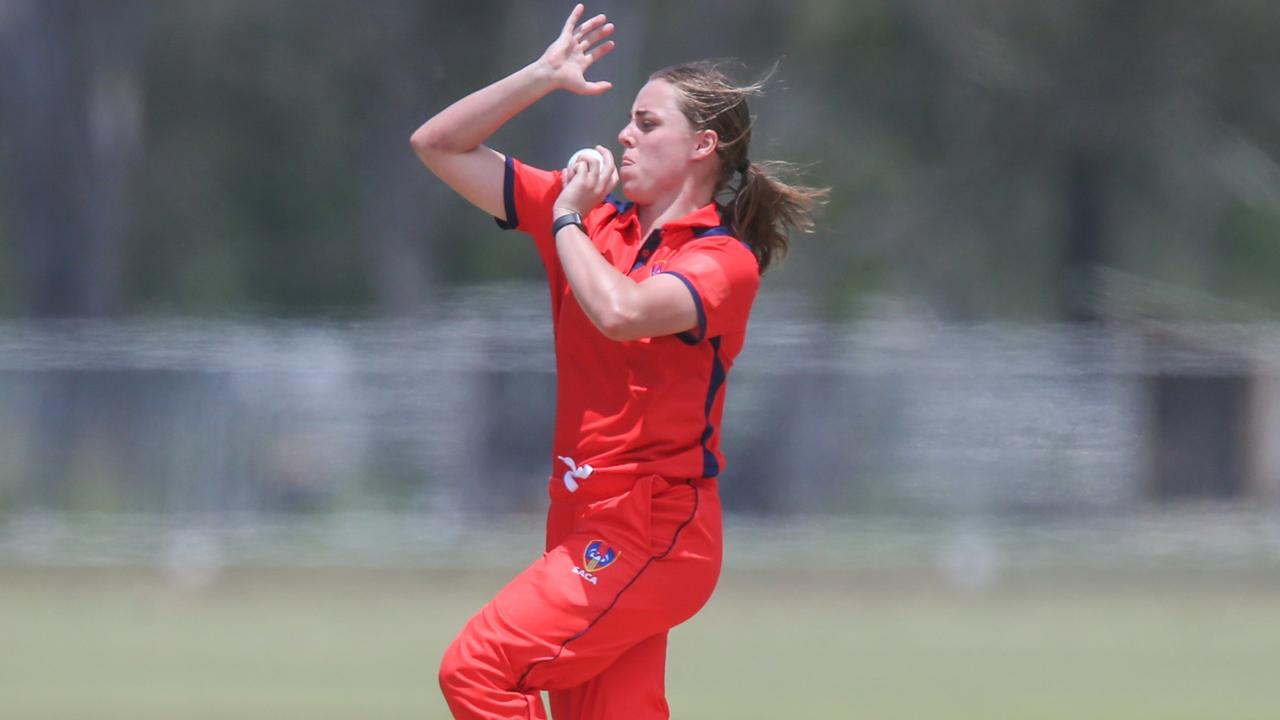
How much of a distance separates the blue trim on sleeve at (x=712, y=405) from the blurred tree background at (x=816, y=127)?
1171 centimetres

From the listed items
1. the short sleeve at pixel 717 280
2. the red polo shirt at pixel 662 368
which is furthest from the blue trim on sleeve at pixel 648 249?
the short sleeve at pixel 717 280

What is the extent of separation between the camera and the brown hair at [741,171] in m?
4.11

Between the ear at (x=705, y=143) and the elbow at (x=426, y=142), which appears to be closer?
the ear at (x=705, y=143)

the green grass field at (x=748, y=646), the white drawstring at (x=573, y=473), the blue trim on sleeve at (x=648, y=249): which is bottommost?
the green grass field at (x=748, y=646)

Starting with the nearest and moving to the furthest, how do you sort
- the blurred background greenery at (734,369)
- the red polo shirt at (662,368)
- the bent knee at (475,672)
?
the bent knee at (475,672) < the red polo shirt at (662,368) < the blurred background greenery at (734,369)

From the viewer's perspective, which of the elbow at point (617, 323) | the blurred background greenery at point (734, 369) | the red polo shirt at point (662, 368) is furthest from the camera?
the blurred background greenery at point (734, 369)

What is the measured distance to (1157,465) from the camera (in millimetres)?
12305

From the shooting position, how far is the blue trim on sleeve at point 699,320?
3908mm

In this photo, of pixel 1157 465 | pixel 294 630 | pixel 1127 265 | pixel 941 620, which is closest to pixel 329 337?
pixel 294 630

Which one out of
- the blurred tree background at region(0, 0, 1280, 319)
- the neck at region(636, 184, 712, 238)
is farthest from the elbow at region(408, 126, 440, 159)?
the blurred tree background at region(0, 0, 1280, 319)

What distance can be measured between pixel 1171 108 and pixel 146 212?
976 cm

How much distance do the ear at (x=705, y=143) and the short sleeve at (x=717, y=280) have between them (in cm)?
20

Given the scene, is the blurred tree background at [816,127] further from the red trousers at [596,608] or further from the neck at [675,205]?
the red trousers at [596,608]

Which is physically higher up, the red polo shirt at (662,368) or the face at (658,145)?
the face at (658,145)
